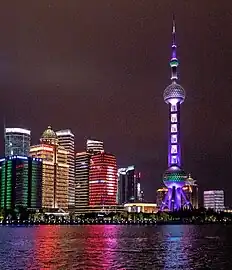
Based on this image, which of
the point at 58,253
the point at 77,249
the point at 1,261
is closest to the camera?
the point at 1,261

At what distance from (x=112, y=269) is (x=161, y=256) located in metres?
18.2

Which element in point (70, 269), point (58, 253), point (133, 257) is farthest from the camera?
point (58, 253)

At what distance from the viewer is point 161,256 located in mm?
79688

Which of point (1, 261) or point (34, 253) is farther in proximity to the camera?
point (34, 253)

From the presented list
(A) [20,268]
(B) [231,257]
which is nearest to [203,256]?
(B) [231,257]

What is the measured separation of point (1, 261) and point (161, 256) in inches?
872

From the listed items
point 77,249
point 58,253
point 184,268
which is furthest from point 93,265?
point 77,249

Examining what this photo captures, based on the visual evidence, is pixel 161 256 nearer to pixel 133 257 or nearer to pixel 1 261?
pixel 133 257

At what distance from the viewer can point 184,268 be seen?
213ft

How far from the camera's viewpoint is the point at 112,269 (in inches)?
2479

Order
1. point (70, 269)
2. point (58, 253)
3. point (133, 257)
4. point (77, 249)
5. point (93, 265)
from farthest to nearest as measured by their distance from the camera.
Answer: point (77, 249) → point (58, 253) → point (133, 257) → point (93, 265) → point (70, 269)

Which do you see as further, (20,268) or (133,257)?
(133,257)

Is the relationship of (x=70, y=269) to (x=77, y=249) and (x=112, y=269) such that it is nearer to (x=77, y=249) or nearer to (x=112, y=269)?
(x=112, y=269)

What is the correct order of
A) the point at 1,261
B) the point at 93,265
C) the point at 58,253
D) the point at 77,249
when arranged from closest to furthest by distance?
Answer: the point at 93,265 → the point at 1,261 → the point at 58,253 → the point at 77,249
